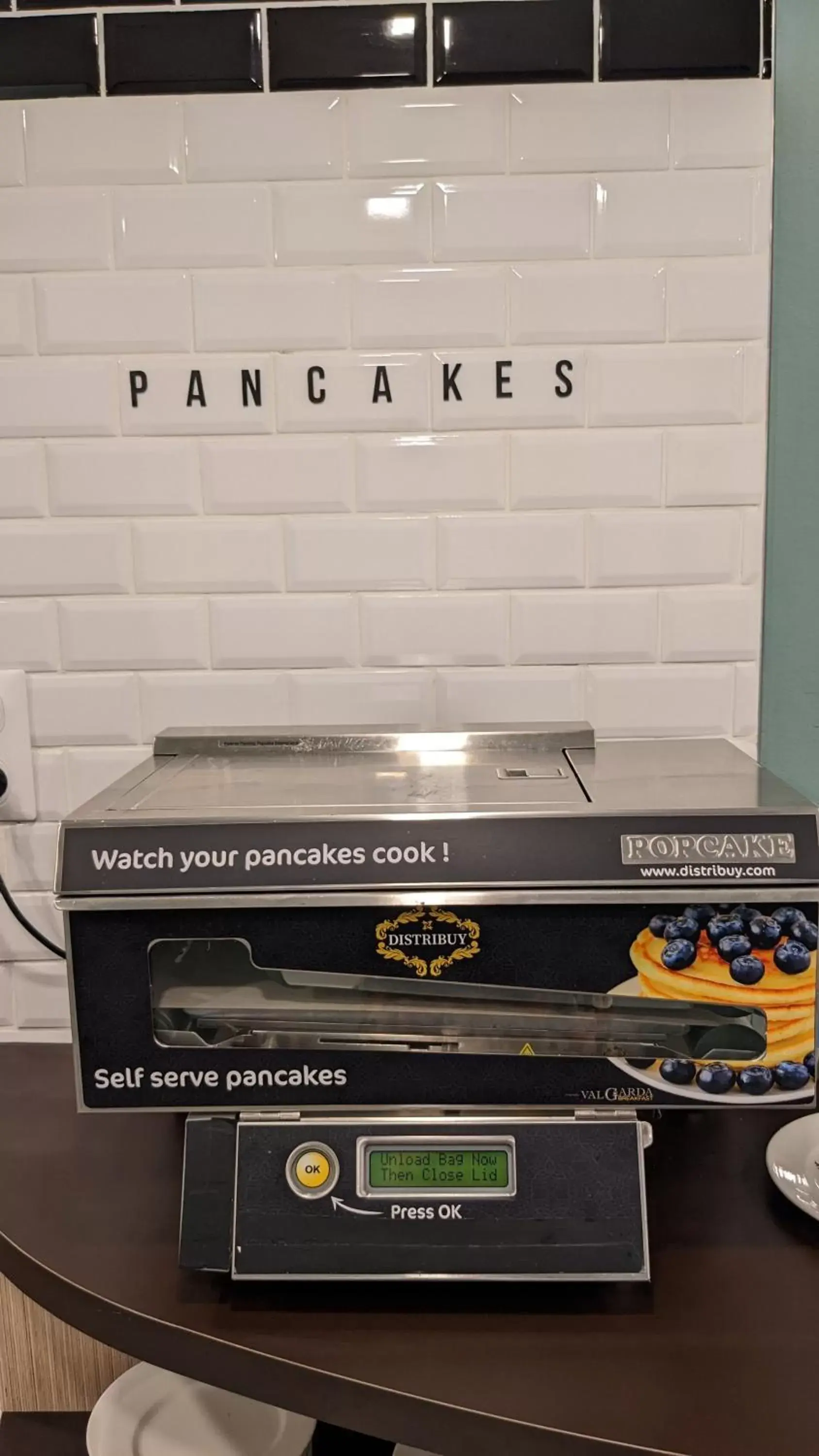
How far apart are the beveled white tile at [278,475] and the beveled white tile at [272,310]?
0.39ft

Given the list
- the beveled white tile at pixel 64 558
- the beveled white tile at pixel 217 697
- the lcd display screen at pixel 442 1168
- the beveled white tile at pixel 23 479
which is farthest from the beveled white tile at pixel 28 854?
the lcd display screen at pixel 442 1168

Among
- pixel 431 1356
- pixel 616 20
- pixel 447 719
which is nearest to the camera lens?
pixel 431 1356

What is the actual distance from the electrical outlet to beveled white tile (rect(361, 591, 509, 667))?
46 cm

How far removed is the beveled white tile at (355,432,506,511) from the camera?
139 centimetres

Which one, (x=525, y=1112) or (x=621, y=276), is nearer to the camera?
(x=525, y=1112)

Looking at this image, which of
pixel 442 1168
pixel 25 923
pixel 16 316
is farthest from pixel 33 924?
pixel 442 1168

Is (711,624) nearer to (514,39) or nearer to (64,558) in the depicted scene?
(514,39)

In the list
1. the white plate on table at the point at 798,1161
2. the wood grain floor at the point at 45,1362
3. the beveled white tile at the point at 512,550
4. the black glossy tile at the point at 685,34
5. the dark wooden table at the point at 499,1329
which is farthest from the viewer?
the beveled white tile at the point at 512,550

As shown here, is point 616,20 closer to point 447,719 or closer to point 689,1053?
point 447,719

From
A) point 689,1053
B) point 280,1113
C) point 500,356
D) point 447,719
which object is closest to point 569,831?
point 689,1053

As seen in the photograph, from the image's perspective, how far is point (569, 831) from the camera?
29.4 inches

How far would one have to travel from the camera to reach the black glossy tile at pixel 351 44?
1.31 metres

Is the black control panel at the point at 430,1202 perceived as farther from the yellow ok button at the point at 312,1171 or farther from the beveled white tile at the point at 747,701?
the beveled white tile at the point at 747,701

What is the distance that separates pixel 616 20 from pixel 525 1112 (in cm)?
125
